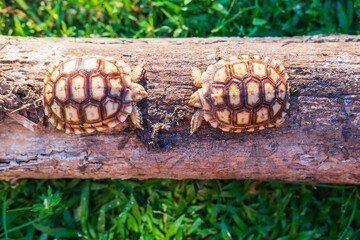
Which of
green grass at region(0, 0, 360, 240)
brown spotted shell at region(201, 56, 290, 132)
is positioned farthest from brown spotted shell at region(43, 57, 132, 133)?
green grass at region(0, 0, 360, 240)

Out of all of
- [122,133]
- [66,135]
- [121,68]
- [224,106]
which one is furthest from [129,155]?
[224,106]

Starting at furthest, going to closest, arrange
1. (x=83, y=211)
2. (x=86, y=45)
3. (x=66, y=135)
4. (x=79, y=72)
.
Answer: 1. (x=83, y=211)
2. (x=86, y=45)
3. (x=66, y=135)
4. (x=79, y=72)

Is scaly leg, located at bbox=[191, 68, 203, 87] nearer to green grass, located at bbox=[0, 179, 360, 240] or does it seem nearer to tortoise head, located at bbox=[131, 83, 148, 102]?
tortoise head, located at bbox=[131, 83, 148, 102]

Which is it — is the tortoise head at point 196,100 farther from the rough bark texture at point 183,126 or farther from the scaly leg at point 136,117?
the scaly leg at point 136,117

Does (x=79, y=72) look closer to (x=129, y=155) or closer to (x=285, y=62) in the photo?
(x=129, y=155)

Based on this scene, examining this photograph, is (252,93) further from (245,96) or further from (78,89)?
(78,89)
